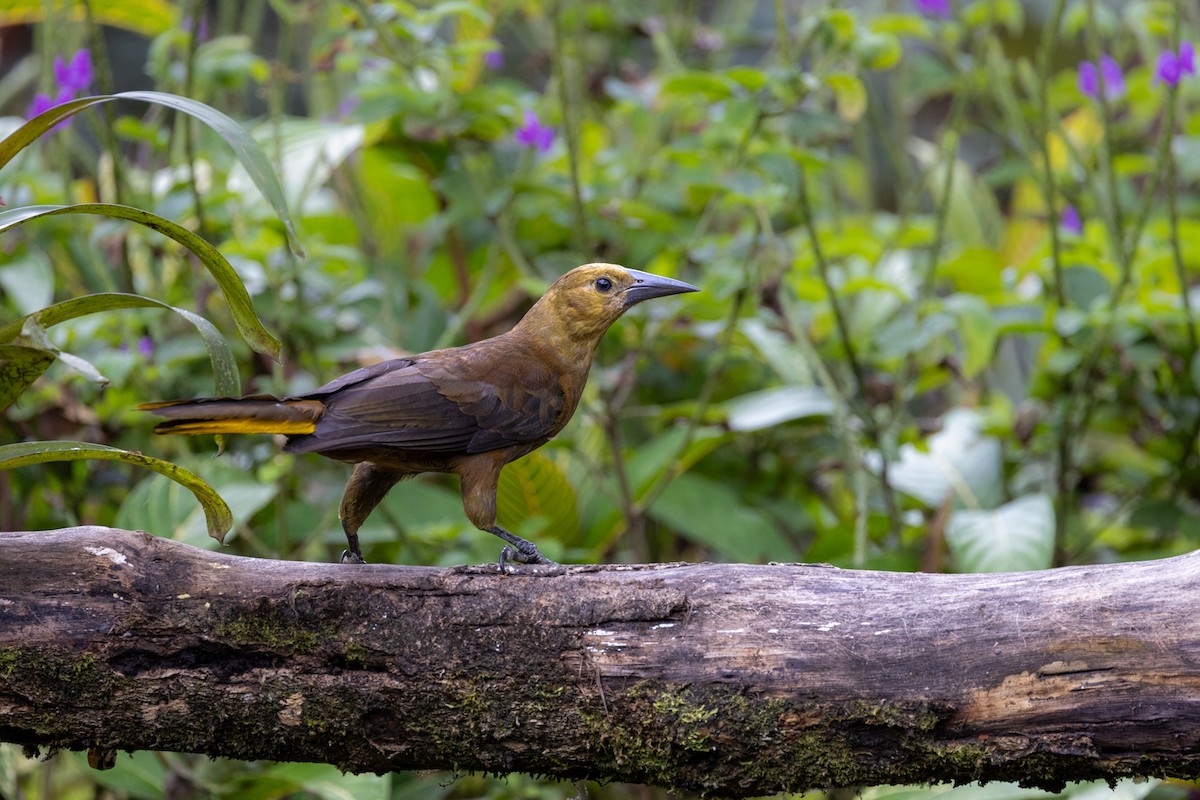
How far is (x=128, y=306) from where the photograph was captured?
206cm

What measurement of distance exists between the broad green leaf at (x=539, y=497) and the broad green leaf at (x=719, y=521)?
0.96 ft

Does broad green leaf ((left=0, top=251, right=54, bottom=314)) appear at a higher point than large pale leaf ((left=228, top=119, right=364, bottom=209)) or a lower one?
lower

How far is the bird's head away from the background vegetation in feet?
1.70

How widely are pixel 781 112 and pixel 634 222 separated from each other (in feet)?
2.77

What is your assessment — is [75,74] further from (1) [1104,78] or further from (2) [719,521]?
(1) [1104,78]

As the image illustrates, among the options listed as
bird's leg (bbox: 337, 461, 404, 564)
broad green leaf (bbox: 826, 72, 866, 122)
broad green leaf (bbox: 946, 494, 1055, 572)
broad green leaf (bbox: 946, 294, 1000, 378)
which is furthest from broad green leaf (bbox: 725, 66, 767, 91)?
bird's leg (bbox: 337, 461, 404, 564)

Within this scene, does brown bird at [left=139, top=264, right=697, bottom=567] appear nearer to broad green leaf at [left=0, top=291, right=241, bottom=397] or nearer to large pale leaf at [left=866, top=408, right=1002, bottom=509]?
broad green leaf at [left=0, top=291, right=241, bottom=397]

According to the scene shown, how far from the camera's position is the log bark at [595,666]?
1.85 meters

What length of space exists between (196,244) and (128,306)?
181mm

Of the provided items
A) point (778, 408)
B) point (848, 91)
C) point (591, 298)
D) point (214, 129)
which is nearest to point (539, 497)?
point (778, 408)

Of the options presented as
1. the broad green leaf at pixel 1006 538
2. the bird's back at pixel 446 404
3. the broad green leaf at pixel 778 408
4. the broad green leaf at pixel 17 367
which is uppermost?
the broad green leaf at pixel 17 367

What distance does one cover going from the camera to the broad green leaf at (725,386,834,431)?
3.46 metres

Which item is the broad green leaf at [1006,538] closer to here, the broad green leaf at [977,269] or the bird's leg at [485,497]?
the broad green leaf at [977,269]

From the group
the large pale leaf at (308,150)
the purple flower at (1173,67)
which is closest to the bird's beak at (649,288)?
the large pale leaf at (308,150)
